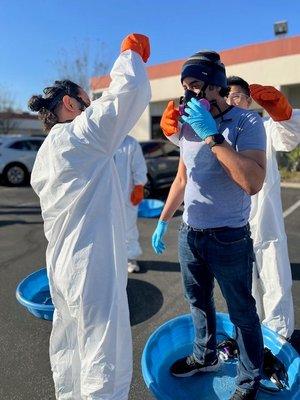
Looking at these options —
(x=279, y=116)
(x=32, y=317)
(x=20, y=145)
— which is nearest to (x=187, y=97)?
(x=279, y=116)

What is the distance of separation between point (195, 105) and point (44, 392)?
2.03 metres

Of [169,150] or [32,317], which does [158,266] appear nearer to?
[32,317]

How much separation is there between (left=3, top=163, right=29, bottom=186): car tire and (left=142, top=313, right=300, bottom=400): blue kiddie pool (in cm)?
1077

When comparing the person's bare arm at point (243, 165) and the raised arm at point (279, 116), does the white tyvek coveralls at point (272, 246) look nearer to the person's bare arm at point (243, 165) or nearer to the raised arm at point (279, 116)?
the raised arm at point (279, 116)

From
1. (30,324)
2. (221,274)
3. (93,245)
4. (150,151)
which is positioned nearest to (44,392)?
(30,324)

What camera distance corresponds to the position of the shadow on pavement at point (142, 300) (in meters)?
3.55

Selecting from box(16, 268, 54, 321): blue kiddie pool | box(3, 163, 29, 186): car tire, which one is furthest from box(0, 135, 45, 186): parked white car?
box(16, 268, 54, 321): blue kiddie pool

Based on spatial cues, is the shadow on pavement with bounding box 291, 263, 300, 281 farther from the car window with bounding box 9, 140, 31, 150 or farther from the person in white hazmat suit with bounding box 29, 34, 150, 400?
the car window with bounding box 9, 140, 31, 150

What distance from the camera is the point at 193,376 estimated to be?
2.68 m

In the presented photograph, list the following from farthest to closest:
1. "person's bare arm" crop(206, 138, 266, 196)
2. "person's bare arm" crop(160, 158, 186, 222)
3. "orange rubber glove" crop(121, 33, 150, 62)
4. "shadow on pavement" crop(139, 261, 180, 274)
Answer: "shadow on pavement" crop(139, 261, 180, 274) → "person's bare arm" crop(160, 158, 186, 222) → "orange rubber glove" crop(121, 33, 150, 62) → "person's bare arm" crop(206, 138, 266, 196)

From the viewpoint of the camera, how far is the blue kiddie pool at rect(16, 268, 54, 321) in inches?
134

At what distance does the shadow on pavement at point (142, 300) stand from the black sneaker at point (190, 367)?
0.77m

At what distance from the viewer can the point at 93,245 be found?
201 centimetres

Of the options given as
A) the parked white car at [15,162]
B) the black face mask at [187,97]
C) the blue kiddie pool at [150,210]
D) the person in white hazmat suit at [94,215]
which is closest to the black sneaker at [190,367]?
the person in white hazmat suit at [94,215]
